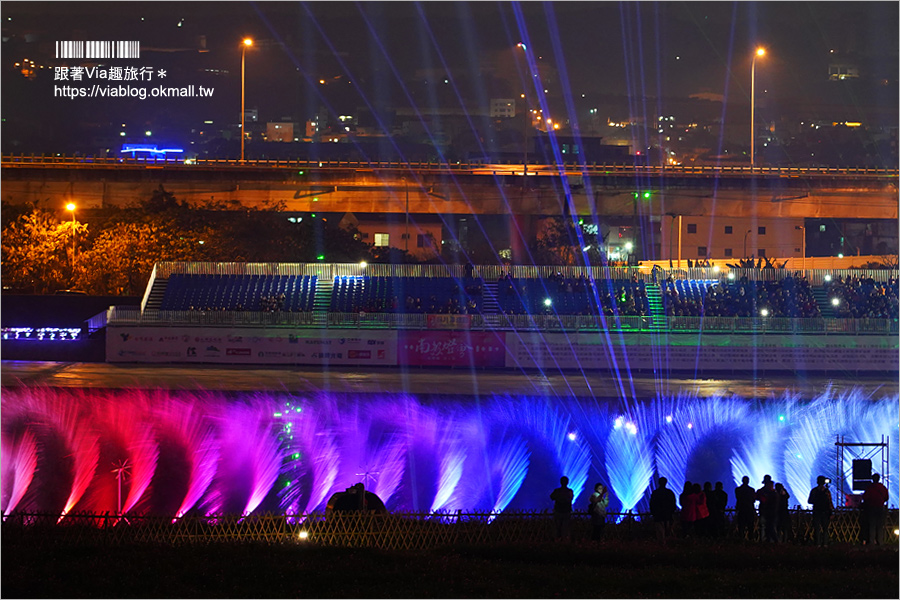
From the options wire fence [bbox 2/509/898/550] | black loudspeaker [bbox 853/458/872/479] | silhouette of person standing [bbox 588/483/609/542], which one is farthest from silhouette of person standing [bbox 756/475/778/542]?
silhouette of person standing [bbox 588/483/609/542]

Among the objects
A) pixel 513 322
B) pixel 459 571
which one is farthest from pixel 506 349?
pixel 459 571

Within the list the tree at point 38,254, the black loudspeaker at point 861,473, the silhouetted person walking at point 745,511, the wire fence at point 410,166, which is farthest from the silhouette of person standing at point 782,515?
the wire fence at point 410,166

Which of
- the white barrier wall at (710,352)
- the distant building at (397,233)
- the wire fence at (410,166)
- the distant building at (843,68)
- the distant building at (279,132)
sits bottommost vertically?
the white barrier wall at (710,352)

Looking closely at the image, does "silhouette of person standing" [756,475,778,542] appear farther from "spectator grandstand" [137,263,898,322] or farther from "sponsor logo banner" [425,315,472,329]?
"spectator grandstand" [137,263,898,322]

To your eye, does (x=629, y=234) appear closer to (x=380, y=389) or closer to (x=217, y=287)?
(x=217, y=287)

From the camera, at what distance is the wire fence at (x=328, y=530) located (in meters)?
12.6

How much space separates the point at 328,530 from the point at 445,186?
4123cm

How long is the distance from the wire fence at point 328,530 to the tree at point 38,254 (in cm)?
3465

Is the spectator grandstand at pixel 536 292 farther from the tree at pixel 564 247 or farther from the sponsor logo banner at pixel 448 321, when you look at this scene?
the tree at pixel 564 247

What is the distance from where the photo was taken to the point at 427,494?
16547mm

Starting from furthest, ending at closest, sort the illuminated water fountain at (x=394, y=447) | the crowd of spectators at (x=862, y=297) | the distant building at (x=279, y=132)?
the distant building at (x=279, y=132), the crowd of spectators at (x=862, y=297), the illuminated water fountain at (x=394, y=447)

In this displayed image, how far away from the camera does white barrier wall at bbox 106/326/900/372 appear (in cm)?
3162

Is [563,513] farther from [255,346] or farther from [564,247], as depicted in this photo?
[564,247]

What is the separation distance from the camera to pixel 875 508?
504 inches
